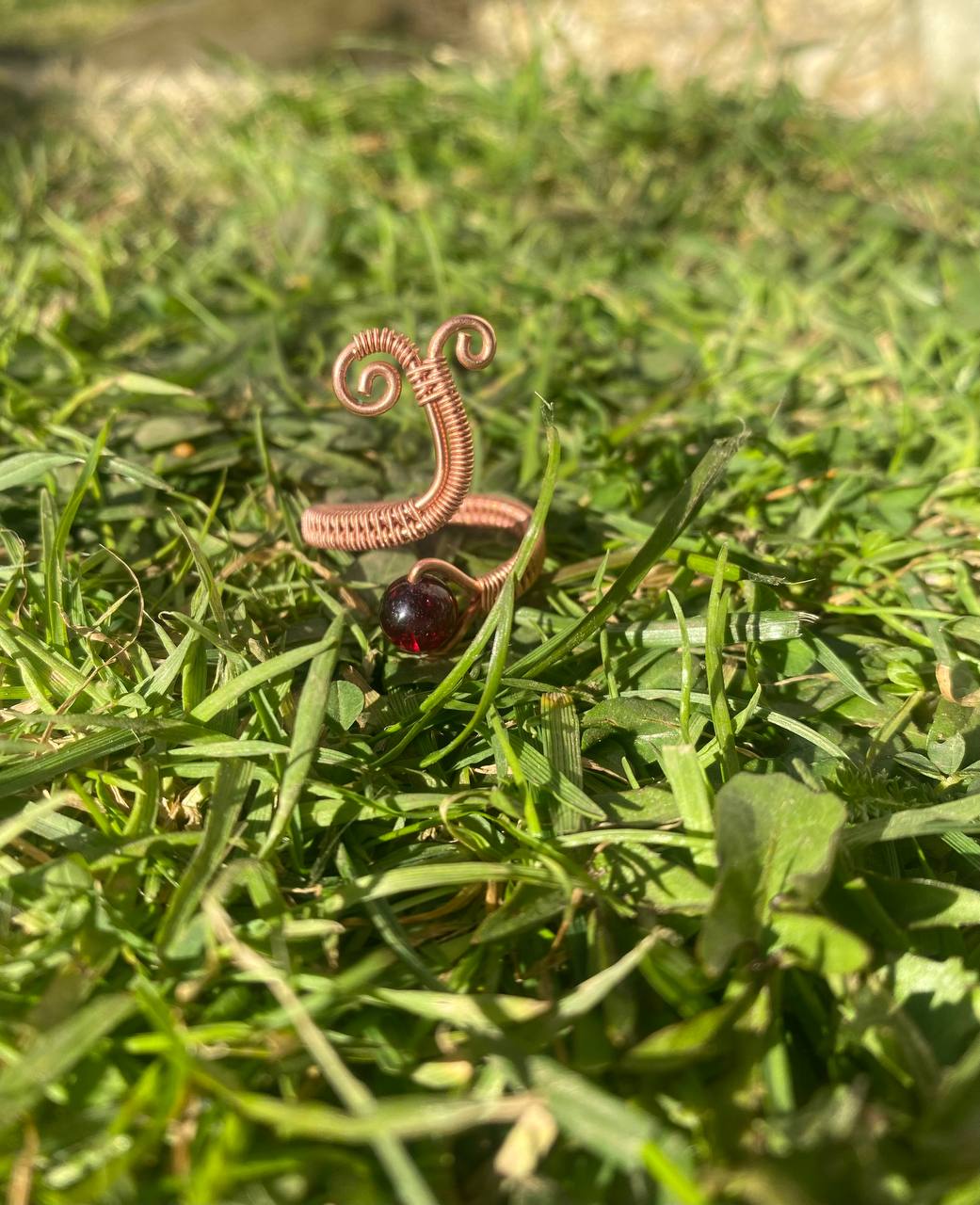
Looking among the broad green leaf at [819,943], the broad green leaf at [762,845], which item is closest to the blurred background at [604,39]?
the broad green leaf at [762,845]

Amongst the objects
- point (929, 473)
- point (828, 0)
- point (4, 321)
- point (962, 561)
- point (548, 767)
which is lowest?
point (548, 767)

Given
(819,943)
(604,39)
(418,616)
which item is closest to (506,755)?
(418,616)

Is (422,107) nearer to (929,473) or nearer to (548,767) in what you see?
(929,473)

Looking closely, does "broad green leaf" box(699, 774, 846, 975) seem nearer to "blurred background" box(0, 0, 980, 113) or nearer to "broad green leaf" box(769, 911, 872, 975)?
"broad green leaf" box(769, 911, 872, 975)

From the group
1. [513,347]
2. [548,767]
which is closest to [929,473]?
[513,347]

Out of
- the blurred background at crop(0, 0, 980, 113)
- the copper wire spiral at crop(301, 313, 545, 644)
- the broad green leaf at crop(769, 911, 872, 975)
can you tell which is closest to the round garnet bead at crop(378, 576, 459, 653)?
the copper wire spiral at crop(301, 313, 545, 644)

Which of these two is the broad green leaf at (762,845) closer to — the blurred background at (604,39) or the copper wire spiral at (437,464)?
the copper wire spiral at (437,464)
